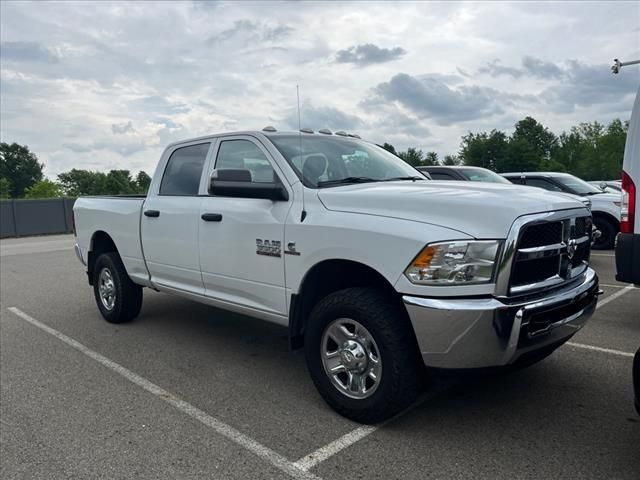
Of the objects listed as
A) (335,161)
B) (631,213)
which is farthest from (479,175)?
(335,161)

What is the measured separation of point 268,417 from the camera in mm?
3646

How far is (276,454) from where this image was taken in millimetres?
3139

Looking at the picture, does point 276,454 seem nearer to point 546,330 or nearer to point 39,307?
point 546,330

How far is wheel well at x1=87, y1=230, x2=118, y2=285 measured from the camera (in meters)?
6.44

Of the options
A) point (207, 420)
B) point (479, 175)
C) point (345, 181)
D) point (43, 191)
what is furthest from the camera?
point (43, 191)

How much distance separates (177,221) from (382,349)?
8.28 feet

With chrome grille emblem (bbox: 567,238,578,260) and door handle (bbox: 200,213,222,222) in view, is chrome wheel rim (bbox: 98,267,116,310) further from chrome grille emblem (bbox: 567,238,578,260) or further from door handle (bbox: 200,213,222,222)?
chrome grille emblem (bbox: 567,238,578,260)

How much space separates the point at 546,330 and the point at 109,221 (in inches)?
187

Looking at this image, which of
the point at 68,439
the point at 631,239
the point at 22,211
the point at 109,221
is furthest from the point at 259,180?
the point at 22,211

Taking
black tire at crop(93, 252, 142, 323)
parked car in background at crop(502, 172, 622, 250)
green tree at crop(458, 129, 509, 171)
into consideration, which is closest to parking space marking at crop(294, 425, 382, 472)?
black tire at crop(93, 252, 142, 323)

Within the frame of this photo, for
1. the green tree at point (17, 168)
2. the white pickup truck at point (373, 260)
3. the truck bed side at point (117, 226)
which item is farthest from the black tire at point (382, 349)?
the green tree at point (17, 168)

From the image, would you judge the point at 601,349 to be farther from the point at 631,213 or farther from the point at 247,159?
the point at 247,159

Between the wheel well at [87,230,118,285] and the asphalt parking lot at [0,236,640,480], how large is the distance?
3.58 feet

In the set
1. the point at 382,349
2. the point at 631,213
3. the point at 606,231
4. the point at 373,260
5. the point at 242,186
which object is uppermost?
the point at 242,186
